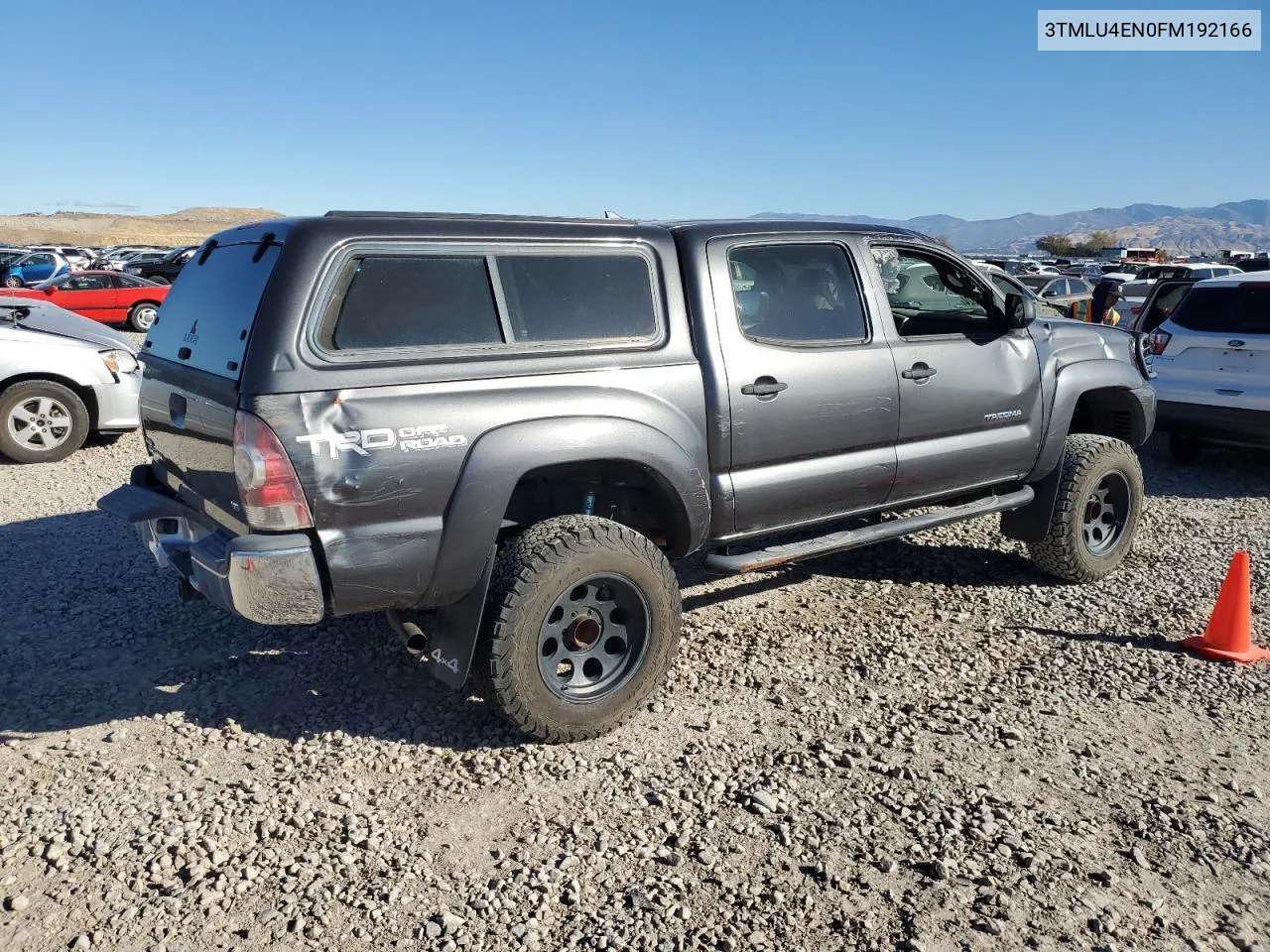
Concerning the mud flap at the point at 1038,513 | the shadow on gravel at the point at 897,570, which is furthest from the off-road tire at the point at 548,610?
the mud flap at the point at 1038,513

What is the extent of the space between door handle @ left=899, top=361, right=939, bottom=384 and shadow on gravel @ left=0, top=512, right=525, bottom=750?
250 centimetres

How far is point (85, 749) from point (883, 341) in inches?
151

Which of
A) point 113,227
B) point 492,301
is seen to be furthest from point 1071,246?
point 113,227

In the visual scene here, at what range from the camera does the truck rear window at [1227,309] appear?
8.05 m

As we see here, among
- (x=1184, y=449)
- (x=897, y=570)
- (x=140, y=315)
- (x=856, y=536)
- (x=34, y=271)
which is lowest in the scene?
(x=897, y=570)

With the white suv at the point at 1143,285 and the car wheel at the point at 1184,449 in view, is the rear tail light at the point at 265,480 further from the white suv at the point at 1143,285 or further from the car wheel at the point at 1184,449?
the white suv at the point at 1143,285

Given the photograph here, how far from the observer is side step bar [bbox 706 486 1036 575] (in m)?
4.26

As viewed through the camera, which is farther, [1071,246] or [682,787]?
[1071,246]

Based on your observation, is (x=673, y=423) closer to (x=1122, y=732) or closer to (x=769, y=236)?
(x=769, y=236)

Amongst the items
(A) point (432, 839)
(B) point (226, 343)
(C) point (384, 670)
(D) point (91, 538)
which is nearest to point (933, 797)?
(A) point (432, 839)

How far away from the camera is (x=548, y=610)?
3.65 meters

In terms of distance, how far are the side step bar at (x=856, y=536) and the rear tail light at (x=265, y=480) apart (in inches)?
70.8

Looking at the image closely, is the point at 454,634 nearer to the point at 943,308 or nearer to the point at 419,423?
the point at 419,423

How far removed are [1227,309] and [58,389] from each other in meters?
10.1
